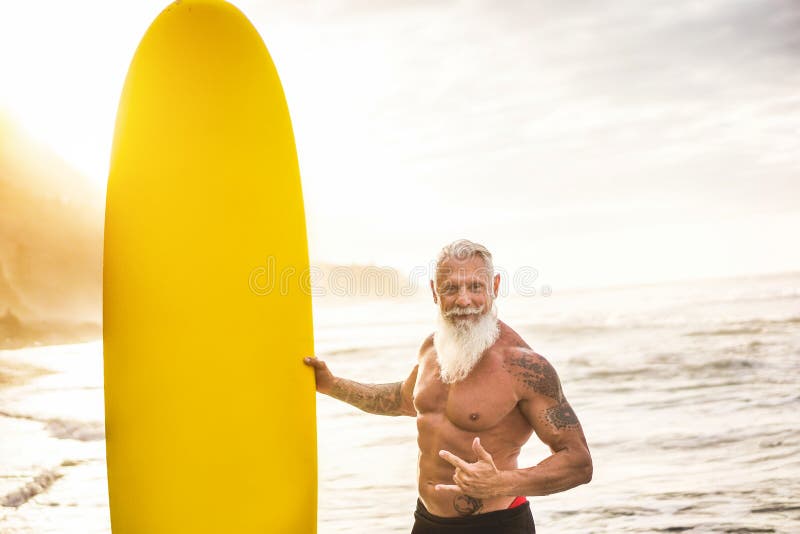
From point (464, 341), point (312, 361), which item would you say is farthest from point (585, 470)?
point (312, 361)

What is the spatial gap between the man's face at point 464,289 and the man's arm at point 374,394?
45 cm

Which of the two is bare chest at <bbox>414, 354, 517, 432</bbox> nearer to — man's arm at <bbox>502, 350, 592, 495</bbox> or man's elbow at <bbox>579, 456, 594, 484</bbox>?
man's arm at <bbox>502, 350, 592, 495</bbox>

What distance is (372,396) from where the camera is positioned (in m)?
2.91

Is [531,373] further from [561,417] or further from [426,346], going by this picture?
[426,346]

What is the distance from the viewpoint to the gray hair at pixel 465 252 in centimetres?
250

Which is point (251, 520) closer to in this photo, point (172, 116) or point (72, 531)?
point (172, 116)

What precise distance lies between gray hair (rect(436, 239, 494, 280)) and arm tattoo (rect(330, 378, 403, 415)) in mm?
632

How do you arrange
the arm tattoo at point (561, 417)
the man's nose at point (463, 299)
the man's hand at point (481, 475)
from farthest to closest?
the man's nose at point (463, 299) → the arm tattoo at point (561, 417) → the man's hand at point (481, 475)

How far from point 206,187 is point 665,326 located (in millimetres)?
17475

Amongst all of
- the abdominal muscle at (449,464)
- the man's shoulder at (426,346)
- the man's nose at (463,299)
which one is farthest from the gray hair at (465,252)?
the abdominal muscle at (449,464)

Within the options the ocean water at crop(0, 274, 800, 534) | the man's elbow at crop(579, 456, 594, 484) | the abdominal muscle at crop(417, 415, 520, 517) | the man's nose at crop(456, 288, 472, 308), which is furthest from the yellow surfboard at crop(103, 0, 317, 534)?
the man's elbow at crop(579, 456, 594, 484)

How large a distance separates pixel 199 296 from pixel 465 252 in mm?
869

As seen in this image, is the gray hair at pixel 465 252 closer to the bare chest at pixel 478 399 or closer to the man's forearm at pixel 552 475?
the bare chest at pixel 478 399

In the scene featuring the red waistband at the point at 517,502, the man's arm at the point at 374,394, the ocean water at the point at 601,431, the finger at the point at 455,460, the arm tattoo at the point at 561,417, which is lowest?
the ocean water at the point at 601,431
